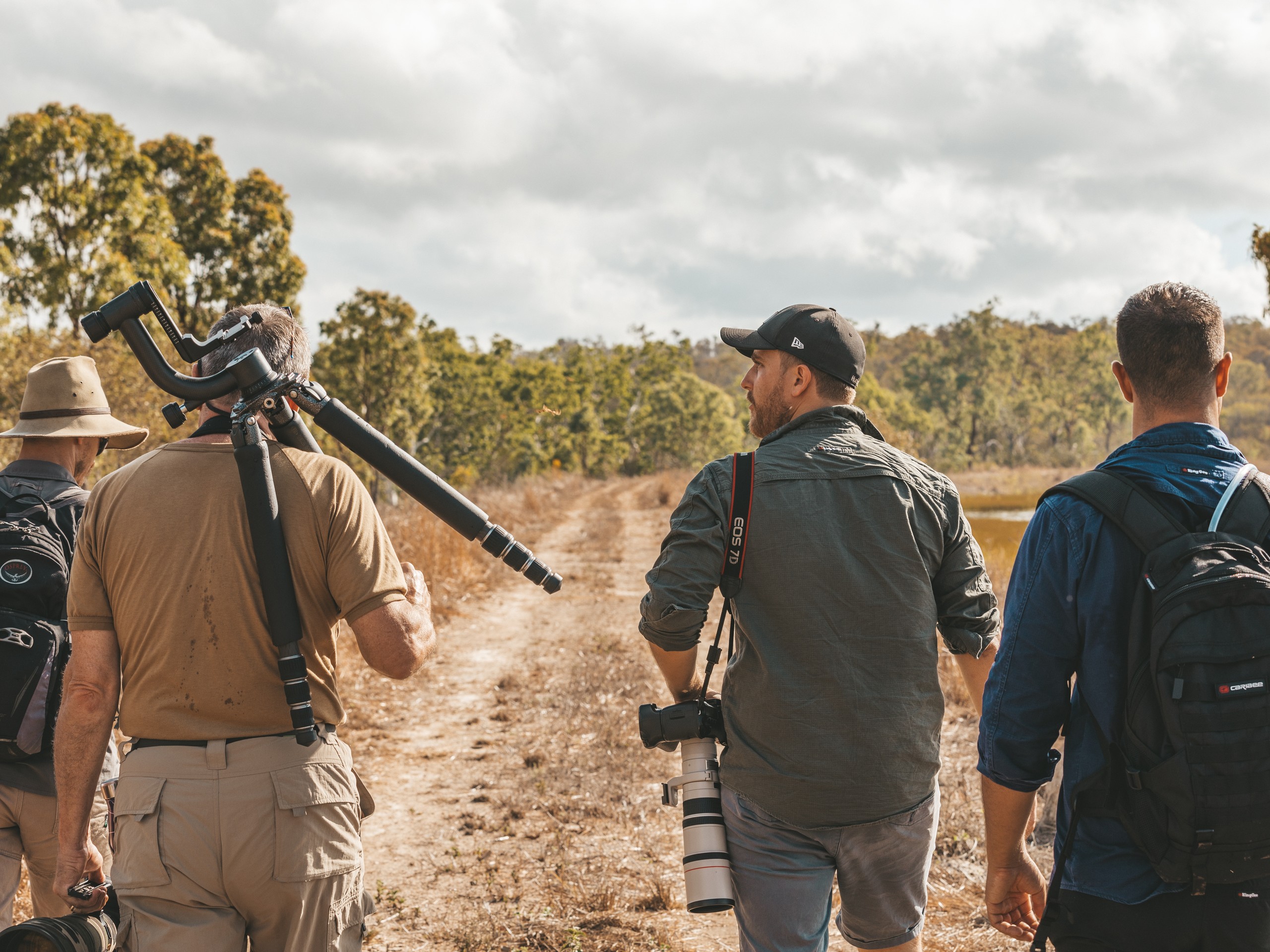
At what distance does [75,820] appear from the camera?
222 centimetres

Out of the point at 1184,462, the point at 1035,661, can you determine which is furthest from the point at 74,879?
the point at 1184,462

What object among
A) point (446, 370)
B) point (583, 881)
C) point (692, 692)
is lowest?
point (583, 881)

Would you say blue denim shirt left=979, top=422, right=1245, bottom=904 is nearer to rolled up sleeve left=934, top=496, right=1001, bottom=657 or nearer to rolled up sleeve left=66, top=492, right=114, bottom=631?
rolled up sleeve left=934, top=496, right=1001, bottom=657

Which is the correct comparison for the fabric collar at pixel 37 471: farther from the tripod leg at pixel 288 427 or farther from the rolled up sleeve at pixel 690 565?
the rolled up sleeve at pixel 690 565

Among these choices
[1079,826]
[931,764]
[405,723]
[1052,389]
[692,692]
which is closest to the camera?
[1079,826]

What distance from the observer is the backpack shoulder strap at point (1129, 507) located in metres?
1.79

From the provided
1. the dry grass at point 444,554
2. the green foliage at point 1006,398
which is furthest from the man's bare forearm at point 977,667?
the green foliage at point 1006,398

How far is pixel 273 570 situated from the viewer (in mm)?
2012

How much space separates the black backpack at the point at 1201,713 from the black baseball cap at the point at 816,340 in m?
0.92

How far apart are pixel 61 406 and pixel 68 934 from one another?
1585 millimetres

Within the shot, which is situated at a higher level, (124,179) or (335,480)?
(124,179)

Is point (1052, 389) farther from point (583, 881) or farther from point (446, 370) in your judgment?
point (583, 881)

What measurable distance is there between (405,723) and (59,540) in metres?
4.45

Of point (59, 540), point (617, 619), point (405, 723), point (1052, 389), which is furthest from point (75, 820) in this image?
point (1052, 389)
